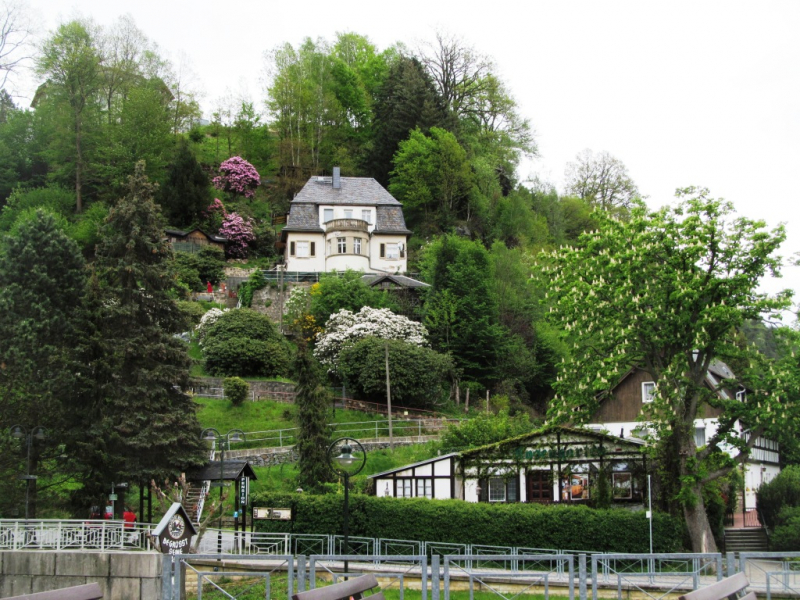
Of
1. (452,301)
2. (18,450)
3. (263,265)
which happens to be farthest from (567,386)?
(263,265)

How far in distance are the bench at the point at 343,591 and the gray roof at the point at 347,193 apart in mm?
64269

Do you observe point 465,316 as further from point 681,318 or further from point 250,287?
point 681,318

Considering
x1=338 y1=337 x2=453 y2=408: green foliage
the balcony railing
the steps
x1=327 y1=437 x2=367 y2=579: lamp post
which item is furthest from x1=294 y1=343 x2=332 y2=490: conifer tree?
the balcony railing

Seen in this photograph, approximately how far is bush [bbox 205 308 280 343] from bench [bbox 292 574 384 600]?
44136 mm

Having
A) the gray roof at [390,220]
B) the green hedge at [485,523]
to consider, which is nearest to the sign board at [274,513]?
the green hedge at [485,523]

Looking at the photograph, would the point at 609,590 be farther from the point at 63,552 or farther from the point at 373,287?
the point at 373,287

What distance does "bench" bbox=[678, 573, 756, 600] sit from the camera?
907 centimetres

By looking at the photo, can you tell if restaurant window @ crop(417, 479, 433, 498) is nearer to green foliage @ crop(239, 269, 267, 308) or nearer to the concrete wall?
the concrete wall

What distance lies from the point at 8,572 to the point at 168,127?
6168 centimetres

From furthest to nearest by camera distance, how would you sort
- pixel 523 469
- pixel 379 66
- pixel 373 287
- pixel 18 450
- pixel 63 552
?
pixel 379 66
pixel 373 287
pixel 523 469
pixel 18 450
pixel 63 552

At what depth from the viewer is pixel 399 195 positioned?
261ft

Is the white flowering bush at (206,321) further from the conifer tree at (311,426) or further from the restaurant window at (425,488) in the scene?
the restaurant window at (425,488)

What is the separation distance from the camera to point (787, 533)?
32.6 m

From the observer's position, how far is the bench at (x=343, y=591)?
9.49 metres
